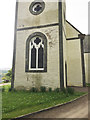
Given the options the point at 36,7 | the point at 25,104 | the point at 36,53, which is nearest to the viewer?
the point at 25,104

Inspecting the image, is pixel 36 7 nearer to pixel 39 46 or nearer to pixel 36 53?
pixel 39 46

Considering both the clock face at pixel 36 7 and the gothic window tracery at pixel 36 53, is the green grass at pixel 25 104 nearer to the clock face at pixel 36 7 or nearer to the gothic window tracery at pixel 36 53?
the gothic window tracery at pixel 36 53

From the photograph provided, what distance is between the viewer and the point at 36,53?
30.0 feet

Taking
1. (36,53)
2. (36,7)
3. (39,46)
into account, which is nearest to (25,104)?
(36,53)

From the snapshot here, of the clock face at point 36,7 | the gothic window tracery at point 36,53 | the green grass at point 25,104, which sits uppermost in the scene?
the clock face at point 36,7

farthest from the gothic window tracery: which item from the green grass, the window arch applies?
the green grass

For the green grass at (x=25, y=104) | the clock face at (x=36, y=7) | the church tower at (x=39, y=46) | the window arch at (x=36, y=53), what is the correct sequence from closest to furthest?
the green grass at (x=25, y=104) < the church tower at (x=39, y=46) < the window arch at (x=36, y=53) < the clock face at (x=36, y=7)

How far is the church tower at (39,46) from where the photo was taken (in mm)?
8359

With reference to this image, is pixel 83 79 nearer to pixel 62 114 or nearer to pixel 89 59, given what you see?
pixel 89 59

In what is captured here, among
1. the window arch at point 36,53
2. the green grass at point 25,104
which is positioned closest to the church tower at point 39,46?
the window arch at point 36,53

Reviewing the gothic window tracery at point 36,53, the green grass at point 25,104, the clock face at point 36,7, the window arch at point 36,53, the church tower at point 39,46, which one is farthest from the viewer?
the clock face at point 36,7

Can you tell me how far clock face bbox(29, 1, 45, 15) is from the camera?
32.1 feet

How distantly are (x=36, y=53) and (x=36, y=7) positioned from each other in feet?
18.0

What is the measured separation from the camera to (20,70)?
9289 millimetres
